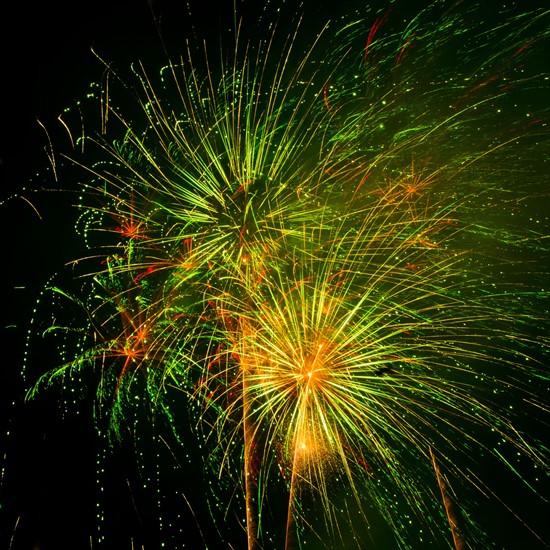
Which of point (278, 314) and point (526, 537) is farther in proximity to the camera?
point (526, 537)

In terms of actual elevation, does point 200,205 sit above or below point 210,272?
above

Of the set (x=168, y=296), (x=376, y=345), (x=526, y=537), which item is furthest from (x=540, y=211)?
(x=526, y=537)

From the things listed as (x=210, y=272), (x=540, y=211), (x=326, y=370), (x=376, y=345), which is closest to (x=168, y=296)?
(x=210, y=272)

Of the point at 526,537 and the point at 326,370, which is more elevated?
the point at 326,370

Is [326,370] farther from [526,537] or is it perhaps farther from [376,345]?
[526,537]

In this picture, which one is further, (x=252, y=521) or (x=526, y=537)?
(x=526, y=537)

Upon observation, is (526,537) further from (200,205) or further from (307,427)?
(200,205)

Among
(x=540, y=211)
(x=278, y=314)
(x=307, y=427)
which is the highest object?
(x=540, y=211)

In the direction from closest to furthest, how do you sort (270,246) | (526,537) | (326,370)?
1. (326,370)
2. (270,246)
3. (526,537)

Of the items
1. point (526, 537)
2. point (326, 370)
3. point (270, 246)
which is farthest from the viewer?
point (526, 537)
